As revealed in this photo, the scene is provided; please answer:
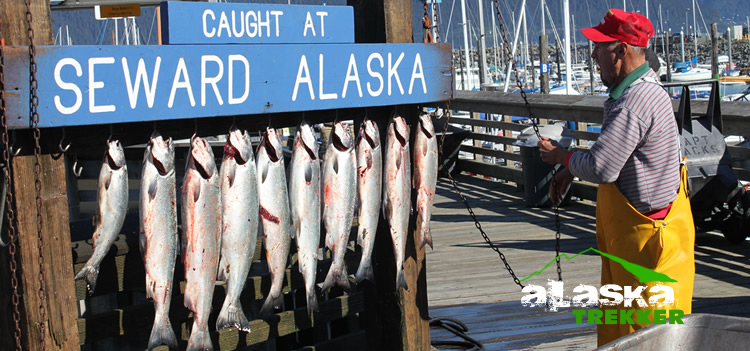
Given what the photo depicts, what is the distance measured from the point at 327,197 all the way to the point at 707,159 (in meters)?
4.12

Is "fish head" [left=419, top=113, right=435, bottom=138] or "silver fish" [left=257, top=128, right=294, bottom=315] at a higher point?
"fish head" [left=419, top=113, right=435, bottom=138]

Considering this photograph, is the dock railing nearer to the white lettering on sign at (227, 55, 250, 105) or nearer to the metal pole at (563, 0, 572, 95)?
the white lettering on sign at (227, 55, 250, 105)

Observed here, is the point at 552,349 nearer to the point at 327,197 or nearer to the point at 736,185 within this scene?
the point at 327,197

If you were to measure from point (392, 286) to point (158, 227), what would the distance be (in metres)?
1.42

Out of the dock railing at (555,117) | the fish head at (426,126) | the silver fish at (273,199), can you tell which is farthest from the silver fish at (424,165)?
the dock railing at (555,117)

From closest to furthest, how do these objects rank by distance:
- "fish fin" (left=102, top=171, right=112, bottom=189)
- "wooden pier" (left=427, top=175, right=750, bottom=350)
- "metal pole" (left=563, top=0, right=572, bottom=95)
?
"fish fin" (left=102, top=171, right=112, bottom=189), "wooden pier" (left=427, top=175, right=750, bottom=350), "metal pole" (left=563, top=0, right=572, bottom=95)

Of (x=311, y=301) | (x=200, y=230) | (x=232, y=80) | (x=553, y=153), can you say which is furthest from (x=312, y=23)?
(x=553, y=153)

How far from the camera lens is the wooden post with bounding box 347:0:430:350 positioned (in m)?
3.90

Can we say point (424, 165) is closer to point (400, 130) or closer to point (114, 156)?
point (400, 130)

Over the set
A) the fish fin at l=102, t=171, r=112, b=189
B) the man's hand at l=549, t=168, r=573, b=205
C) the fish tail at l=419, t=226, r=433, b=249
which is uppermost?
the fish fin at l=102, t=171, r=112, b=189

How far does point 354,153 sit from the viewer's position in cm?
348

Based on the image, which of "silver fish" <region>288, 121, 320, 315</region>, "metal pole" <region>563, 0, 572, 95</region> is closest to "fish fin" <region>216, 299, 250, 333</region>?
"silver fish" <region>288, 121, 320, 315</region>

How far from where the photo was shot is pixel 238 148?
10.4 feet

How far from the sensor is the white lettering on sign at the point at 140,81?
2971mm
